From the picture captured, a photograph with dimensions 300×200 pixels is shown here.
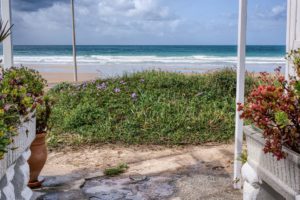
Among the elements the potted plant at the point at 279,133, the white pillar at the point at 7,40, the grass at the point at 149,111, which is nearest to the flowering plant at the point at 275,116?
the potted plant at the point at 279,133

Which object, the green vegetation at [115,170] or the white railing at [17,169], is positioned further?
the green vegetation at [115,170]

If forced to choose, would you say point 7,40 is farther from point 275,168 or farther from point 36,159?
point 275,168

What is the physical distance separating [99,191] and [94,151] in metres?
1.65

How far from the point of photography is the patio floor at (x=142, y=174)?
12.9 ft

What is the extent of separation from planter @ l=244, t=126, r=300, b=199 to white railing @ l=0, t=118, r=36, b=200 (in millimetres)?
Result: 1528

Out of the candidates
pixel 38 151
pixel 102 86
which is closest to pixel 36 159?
pixel 38 151

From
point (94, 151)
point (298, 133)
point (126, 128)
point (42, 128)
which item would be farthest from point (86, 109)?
point (298, 133)

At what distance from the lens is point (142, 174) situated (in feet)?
14.9

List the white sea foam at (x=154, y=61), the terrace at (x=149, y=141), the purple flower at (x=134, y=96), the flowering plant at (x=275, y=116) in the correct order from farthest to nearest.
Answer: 1. the white sea foam at (x=154, y=61)
2. the purple flower at (x=134, y=96)
3. the terrace at (x=149, y=141)
4. the flowering plant at (x=275, y=116)

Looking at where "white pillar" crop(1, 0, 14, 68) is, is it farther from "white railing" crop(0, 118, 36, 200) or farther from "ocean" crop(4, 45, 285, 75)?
"ocean" crop(4, 45, 285, 75)

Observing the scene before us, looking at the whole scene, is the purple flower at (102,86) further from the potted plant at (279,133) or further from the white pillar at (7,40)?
the potted plant at (279,133)

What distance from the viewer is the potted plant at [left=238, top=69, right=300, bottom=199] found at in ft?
7.47

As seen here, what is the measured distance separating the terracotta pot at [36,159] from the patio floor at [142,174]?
0.14 metres

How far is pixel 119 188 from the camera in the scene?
4.09 m
